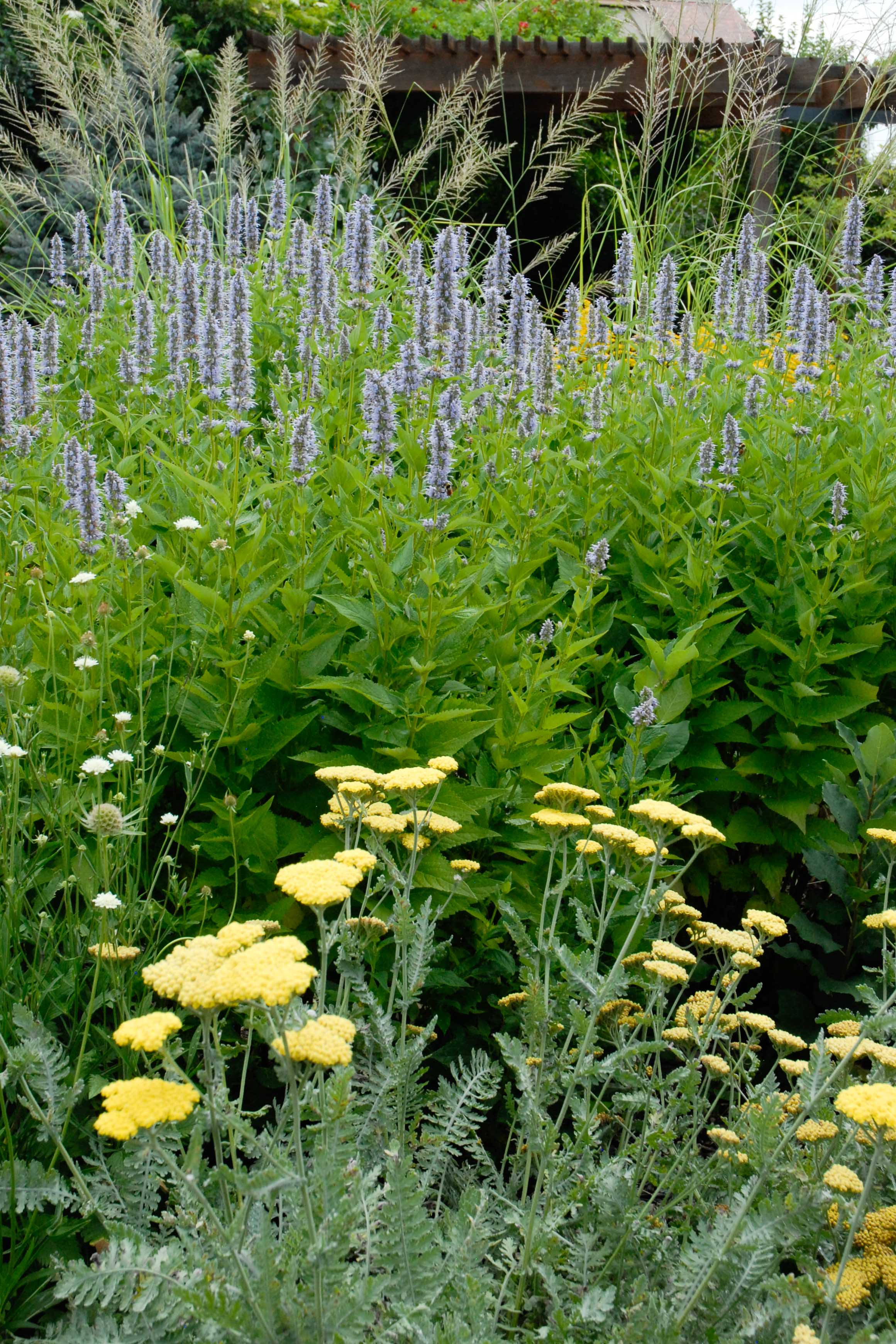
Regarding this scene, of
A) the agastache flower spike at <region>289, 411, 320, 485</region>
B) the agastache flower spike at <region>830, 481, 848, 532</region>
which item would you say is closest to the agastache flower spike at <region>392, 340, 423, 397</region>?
the agastache flower spike at <region>289, 411, 320, 485</region>

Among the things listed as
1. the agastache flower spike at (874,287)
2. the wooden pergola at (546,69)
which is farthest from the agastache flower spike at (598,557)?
the wooden pergola at (546,69)

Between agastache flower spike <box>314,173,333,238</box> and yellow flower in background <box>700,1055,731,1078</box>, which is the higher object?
agastache flower spike <box>314,173,333,238</box>

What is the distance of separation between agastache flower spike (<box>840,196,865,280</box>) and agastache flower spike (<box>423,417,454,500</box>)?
2499 mm

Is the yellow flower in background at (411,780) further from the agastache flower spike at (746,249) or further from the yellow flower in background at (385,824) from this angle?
the agastache flower spike at (746,249)

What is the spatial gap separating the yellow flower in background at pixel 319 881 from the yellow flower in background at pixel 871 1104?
2.24ft

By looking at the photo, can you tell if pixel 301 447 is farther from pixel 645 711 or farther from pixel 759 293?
pixel 759 293

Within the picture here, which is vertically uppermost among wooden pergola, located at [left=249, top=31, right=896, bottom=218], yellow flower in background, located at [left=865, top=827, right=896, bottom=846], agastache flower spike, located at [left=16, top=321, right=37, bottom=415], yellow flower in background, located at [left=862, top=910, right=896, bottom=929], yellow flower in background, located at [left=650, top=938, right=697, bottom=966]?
wooden pergola, located at [left=249, top=31, right=896, bottom=218]

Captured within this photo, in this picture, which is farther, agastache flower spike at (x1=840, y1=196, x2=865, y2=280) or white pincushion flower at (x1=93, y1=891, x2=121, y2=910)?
agastache flower spike at (x1=840, y1=196, x2=865, y2=280)

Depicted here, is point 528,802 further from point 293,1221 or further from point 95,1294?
point 95,1294

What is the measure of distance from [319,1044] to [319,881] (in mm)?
250

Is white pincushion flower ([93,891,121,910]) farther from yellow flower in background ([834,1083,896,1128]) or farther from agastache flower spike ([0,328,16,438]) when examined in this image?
agastache flower spike ([0,328,16,438])

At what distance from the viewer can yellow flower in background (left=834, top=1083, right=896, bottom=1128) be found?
58.0 inches

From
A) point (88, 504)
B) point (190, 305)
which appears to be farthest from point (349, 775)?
point (190, 305)

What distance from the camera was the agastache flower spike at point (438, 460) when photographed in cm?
280
